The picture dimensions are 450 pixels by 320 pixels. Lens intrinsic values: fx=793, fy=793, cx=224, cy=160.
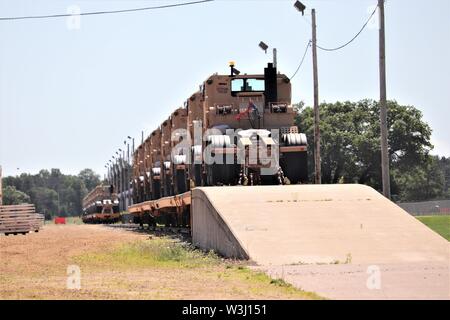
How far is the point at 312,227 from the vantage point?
49.3 feet

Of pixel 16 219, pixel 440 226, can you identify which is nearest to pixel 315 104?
pixel 440 226

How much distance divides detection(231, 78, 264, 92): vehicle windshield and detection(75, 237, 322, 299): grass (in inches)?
293

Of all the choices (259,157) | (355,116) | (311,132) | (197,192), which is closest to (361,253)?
(197,192)

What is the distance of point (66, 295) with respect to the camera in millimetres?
9977

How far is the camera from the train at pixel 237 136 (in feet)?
72.3

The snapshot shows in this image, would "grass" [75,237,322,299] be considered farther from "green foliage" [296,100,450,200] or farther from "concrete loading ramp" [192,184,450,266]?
"green foliage" [296,100,450,200]

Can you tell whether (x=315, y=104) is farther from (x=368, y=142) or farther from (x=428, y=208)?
(x=368, y=142)

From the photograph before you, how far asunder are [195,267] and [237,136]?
899 cm

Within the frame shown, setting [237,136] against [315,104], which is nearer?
[237,136]

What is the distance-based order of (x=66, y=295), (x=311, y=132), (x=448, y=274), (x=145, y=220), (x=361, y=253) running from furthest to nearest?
(x=311, y=132), (x=145, y=220), (x=361, y=253), (x=448, y=274), (x=66, y=295)

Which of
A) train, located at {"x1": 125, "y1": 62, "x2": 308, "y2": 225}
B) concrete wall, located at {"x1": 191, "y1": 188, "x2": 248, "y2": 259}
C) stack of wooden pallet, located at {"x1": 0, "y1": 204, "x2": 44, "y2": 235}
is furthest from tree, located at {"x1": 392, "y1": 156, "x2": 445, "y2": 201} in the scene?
concrete wall, located at {"x1": 191, "y1": 188, "x2": 248, "y2": 259}

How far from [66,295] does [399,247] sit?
6652 millimetres
